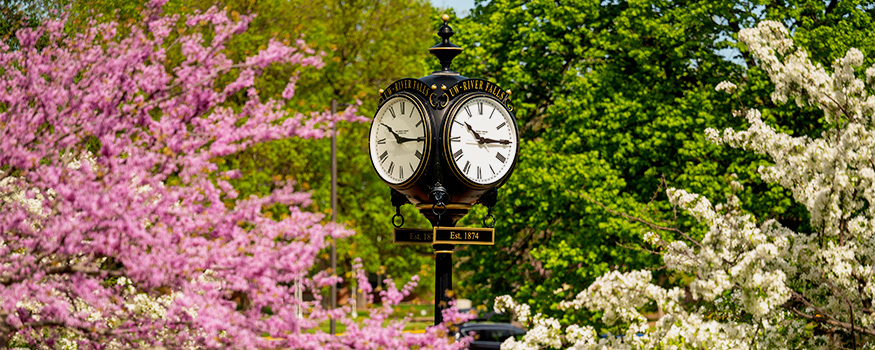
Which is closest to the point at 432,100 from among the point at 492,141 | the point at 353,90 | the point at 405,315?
the point at 492,141

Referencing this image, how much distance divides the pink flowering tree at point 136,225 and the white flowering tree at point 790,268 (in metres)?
1.69

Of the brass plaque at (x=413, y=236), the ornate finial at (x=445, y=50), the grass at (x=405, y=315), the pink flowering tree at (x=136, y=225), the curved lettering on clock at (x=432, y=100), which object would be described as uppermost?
the ornate finial at (x=445, y=50)

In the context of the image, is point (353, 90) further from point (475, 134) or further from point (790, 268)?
point (790, 268)

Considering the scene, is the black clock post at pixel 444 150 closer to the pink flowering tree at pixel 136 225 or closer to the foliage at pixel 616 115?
the pink flowering tree at pixel 136 225

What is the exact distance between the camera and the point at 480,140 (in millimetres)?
8703

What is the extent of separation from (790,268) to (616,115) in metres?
12.5

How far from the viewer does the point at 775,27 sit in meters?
8.70

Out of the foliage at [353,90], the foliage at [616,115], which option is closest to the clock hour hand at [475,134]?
the foliage at [616,115]

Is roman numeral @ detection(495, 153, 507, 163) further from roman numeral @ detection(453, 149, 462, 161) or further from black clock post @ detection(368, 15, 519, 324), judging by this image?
roman numeral @ detection(453, 149, 462, 161)

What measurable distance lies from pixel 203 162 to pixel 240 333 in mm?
1070

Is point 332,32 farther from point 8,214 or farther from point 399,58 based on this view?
point 8,214

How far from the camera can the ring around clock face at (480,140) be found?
28.1 feet

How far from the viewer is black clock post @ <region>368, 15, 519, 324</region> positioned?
852 cm

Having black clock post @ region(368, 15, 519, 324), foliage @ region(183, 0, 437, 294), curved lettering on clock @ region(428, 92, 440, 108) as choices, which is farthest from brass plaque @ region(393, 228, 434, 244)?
foliage @ region(183, 0, 437, 294)
